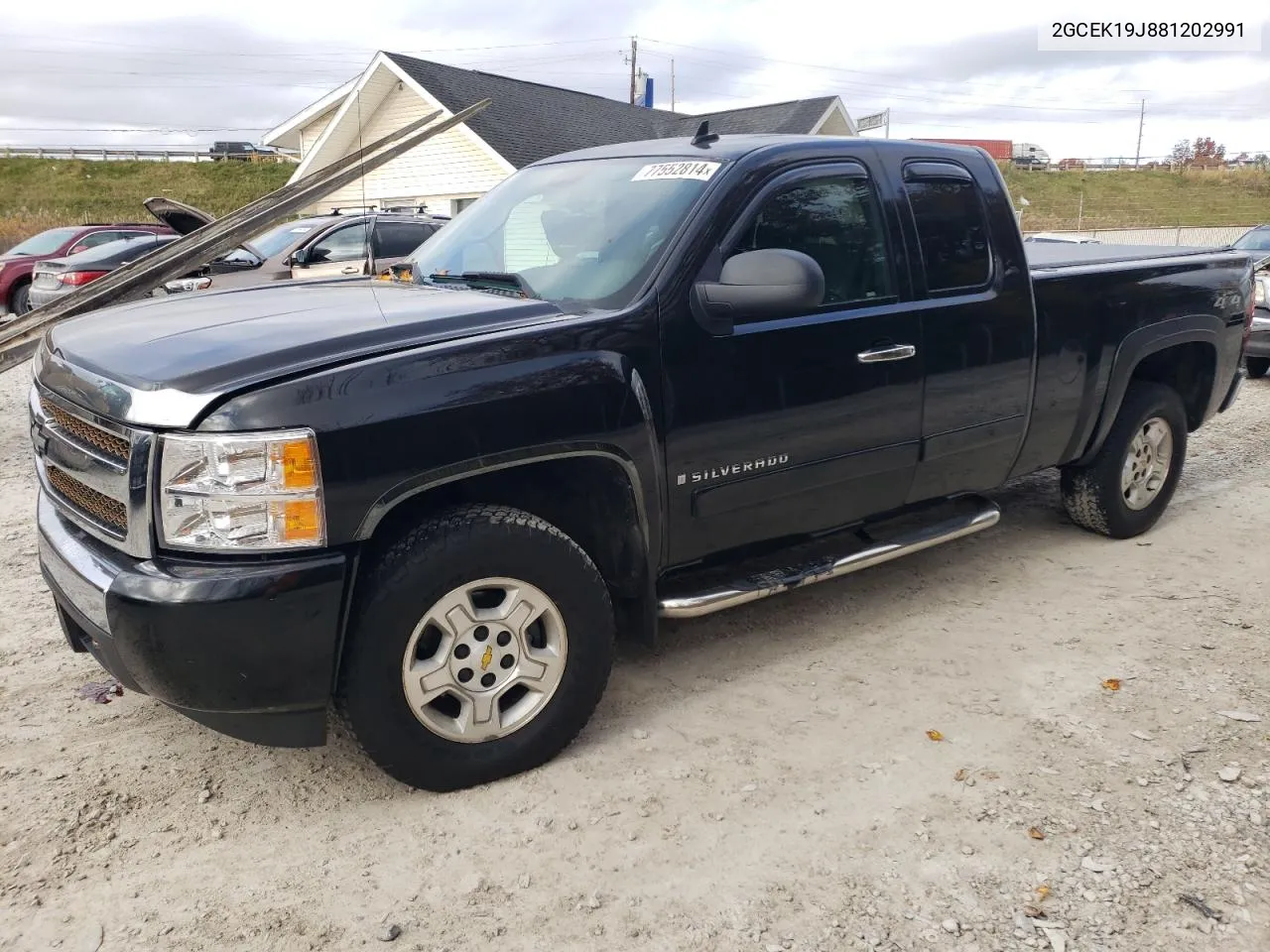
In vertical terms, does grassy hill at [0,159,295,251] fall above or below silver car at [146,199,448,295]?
above

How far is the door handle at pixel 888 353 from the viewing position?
3.86m

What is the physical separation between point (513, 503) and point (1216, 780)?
2.39m

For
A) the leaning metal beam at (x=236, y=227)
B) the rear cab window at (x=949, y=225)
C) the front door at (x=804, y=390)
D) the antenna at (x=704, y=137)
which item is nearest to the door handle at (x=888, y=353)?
the front door at (x=804, y=390)

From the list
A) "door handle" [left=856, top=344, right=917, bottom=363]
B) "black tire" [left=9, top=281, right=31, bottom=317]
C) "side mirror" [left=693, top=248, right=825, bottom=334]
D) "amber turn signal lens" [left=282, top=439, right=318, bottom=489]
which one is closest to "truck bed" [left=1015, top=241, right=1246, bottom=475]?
"door handle" [left=856, top=344, right=917, bottom=363]

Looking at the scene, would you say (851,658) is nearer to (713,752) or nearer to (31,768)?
(713,752)

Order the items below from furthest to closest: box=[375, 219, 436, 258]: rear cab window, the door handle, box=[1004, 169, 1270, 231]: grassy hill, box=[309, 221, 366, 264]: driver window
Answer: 1. box=[1004, 169, 1270, 231]: grassy hill
2. box=[375, 219, 436, 258]: rear cab window
3. box=[309, 221, 366, 264]: driver window
4. the door handle

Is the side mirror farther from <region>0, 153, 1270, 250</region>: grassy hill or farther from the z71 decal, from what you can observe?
<region>0, 153, 1270, 250</region>: grassy hill

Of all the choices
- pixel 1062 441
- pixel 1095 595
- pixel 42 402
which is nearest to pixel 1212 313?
pixel 1062 441

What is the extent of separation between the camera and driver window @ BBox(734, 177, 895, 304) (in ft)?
12.3

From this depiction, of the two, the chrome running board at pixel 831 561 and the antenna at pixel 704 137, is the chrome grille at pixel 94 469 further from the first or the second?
the antenna at pixel 704 137

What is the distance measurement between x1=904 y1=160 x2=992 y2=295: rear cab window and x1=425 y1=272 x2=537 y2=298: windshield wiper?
1.63 metres

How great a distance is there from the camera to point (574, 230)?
3.83m

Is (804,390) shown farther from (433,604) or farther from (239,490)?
(239,490)

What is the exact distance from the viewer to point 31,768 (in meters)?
3.24
